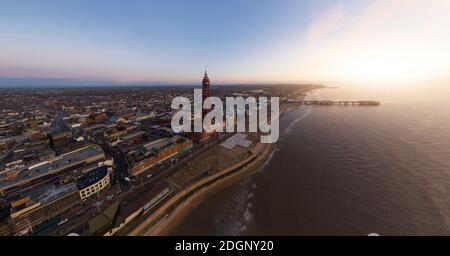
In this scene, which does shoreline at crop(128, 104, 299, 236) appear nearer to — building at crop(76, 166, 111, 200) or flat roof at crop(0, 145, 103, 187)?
building at crop(76, 166, 111, 200)

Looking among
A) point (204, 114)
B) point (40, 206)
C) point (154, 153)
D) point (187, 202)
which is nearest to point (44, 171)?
point (40, 206)

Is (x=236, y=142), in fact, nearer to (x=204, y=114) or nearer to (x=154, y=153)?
(x=204, y=114)

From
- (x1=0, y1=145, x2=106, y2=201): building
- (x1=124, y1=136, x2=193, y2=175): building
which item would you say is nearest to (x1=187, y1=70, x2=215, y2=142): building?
(x1=124, y1=136, x2=193, y2=175): building

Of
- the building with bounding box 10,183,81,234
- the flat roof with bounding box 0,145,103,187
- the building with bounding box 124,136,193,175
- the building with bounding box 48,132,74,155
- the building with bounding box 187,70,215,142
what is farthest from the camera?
the building with bounding box 187,70,215,142

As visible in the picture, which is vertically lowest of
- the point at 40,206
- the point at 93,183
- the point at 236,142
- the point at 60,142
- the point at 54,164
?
the point at 40,206

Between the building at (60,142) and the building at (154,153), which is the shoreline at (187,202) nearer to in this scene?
the building at (154,153)

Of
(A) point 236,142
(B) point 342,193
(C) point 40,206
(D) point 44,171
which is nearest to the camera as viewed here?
(C) point 40,206
